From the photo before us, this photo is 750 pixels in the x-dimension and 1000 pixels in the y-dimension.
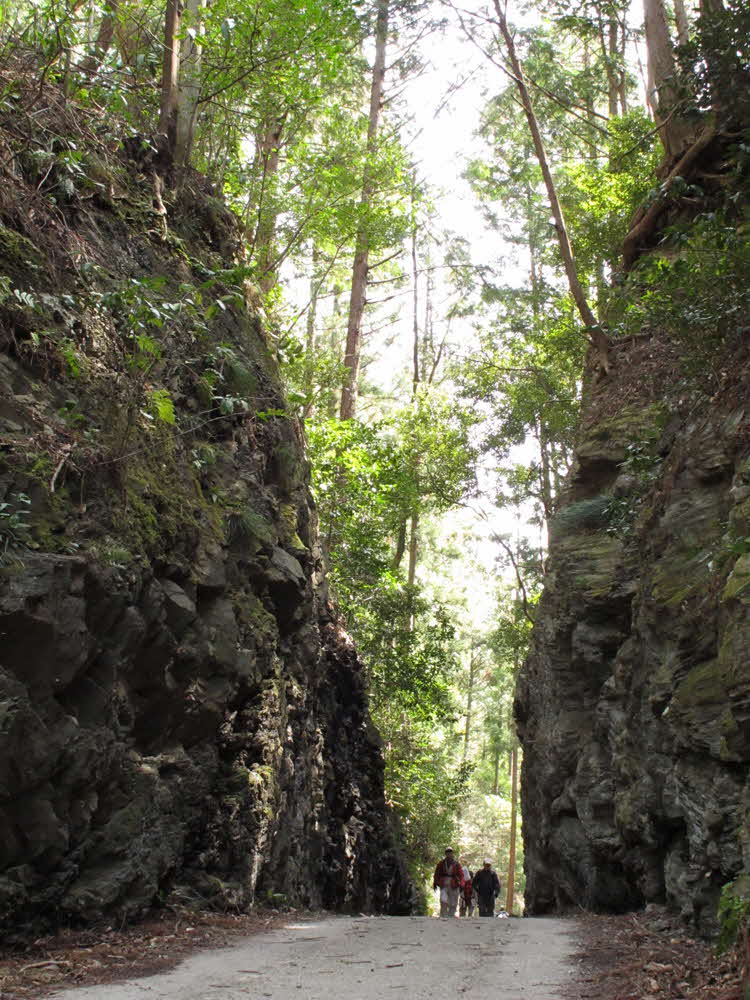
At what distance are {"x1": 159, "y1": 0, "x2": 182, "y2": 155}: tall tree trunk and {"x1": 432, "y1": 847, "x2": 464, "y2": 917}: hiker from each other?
13.7 metres

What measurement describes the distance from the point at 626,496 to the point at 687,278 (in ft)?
12.7

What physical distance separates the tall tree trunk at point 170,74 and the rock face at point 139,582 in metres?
0.72

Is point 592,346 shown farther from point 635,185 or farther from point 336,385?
point 336,385

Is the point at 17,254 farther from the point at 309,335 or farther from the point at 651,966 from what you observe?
the point at 309,335

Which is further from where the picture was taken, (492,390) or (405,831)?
(492,390)

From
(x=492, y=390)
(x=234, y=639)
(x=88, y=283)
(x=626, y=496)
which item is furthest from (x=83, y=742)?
(x=492, y=390)

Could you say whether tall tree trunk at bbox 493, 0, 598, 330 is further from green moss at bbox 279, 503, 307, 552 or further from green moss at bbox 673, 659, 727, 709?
green moss at bbox 673, 659, 727, 709

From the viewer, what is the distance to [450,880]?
15.7m

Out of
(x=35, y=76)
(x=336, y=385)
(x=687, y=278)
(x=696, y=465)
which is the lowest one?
(x=696, y=465)

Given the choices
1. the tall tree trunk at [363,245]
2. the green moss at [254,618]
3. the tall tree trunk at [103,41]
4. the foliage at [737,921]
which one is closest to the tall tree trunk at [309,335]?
the tall tree trunk at [363,245]

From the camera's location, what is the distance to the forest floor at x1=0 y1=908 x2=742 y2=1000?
4664 millimetres

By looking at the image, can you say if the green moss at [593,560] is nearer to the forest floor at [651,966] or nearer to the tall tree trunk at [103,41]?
the forest floor at [651,966]

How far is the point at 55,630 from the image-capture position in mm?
5523

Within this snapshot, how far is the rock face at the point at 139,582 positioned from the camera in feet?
18.2
